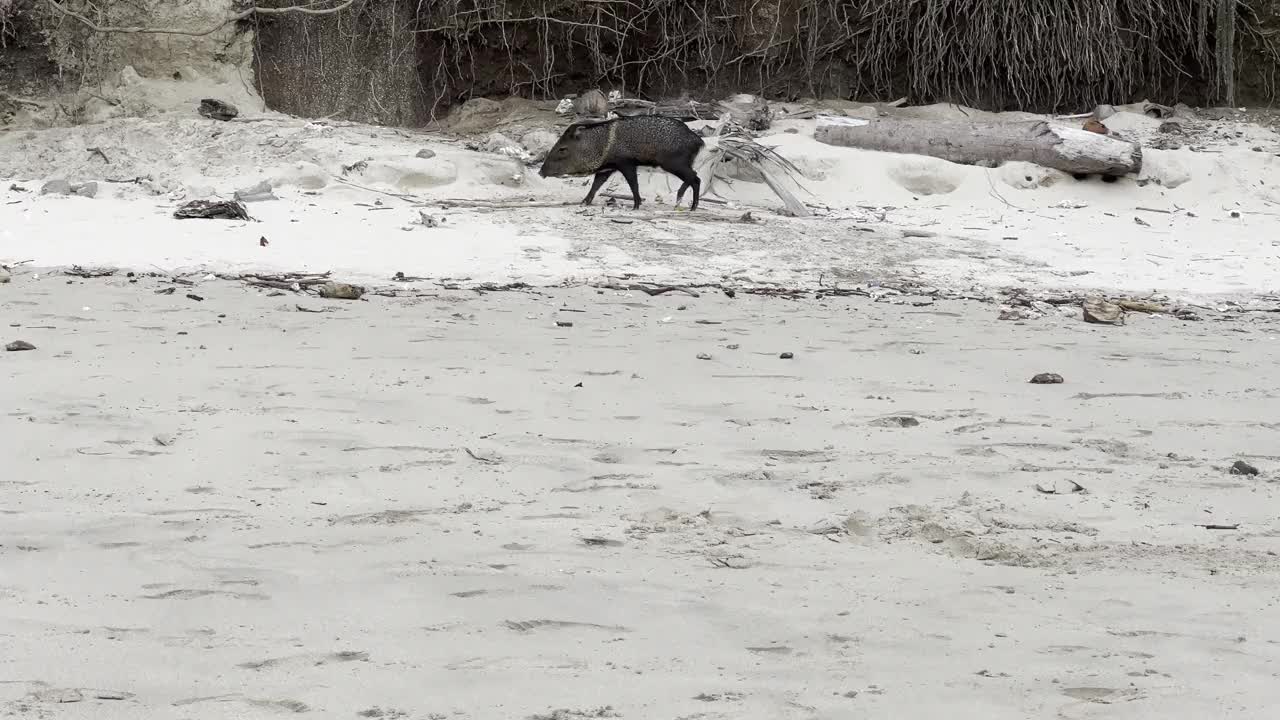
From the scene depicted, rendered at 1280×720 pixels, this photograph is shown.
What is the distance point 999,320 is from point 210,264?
3546mm

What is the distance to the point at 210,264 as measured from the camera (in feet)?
18.9

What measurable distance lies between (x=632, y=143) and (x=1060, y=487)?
5527 millimetres

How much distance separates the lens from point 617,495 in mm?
2771

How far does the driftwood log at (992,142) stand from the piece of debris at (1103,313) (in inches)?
126

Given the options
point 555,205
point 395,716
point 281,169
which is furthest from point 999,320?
point 281,169

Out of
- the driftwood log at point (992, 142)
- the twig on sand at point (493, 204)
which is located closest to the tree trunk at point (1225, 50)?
the driftwood log at point (992, 142)

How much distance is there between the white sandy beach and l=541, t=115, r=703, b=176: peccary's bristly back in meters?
2.03

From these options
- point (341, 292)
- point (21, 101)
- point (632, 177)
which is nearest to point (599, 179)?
point (632, 177)

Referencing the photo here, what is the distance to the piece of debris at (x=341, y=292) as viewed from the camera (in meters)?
5.13

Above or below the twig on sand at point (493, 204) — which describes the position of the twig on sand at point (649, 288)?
below

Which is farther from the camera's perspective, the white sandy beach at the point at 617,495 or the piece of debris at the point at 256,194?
the piece of debris at the point at 256,194

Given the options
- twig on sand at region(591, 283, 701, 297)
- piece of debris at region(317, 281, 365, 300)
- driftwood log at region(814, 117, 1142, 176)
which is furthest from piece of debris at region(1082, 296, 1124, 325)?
driftwood log at region(814, 117, 1142, 176)

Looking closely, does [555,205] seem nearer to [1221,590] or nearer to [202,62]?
[202,62]

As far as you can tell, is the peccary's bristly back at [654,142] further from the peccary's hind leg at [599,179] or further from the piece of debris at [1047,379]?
the piece of debris at [1047,379]
